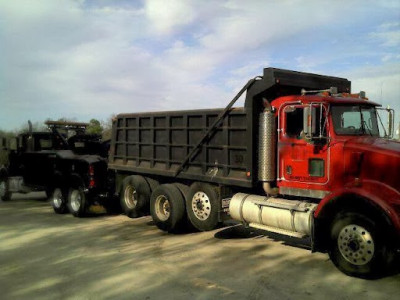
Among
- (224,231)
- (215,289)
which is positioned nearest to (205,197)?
(224,231)

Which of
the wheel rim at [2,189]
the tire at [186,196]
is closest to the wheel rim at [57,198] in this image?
the tire at [186,196]

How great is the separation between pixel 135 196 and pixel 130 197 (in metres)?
0.26

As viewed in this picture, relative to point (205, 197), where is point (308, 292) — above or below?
below

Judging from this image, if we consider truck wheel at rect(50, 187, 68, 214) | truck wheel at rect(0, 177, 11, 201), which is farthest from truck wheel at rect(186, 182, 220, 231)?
truck wheel at rect(0, 177, 11, 201)

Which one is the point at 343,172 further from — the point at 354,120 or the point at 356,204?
the point at 354,120

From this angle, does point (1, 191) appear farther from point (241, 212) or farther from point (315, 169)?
point (315, 169)

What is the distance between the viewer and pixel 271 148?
302 inches

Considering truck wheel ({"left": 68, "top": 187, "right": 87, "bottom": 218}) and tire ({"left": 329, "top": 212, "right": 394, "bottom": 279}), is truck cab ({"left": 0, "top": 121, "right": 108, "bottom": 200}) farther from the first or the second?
tire ({"left": 329, "top": 212, "right": 394, "bottom": 279})

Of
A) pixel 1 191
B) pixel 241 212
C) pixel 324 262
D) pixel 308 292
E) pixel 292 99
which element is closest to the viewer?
pixel 308 292

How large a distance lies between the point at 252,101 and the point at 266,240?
9.20ft

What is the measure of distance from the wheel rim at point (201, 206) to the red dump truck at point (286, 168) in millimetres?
21

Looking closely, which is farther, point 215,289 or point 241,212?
point 241,212

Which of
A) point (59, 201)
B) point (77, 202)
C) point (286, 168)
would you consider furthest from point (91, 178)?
point (286, 168)

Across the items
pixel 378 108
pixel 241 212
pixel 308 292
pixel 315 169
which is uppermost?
pixel 378 108
